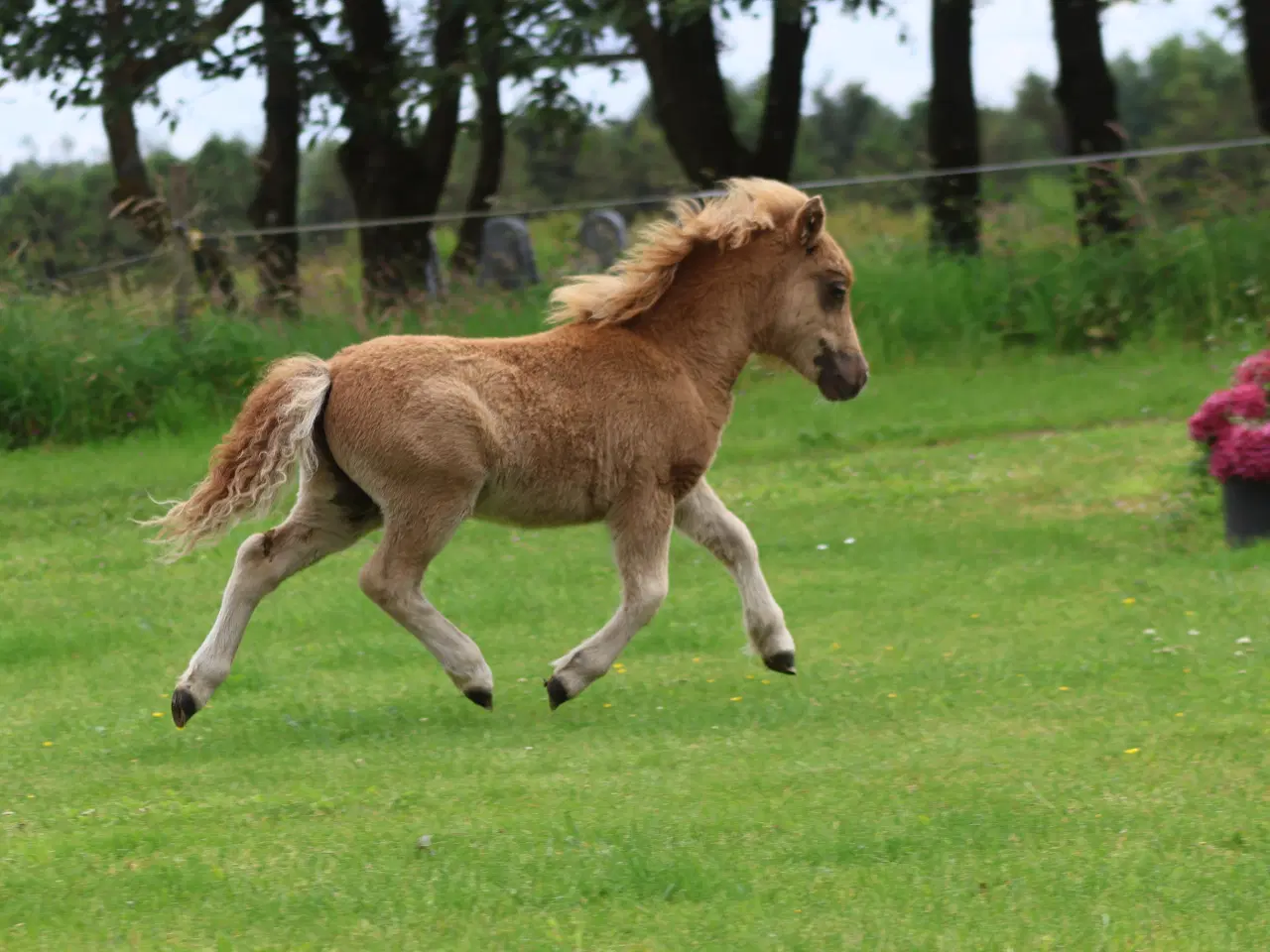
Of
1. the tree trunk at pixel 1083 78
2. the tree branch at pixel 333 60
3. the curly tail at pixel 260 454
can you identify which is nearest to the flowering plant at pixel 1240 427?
the curly tail at pixel 260 454

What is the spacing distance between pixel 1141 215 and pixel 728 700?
11.7m

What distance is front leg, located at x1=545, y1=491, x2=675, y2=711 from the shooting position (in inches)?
254

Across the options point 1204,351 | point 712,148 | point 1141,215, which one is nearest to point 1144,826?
point 1204,351

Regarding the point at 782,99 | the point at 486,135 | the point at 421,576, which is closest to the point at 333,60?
the point at 486,135

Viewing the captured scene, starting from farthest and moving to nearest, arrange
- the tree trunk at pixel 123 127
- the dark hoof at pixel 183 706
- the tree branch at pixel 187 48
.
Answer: the tree branch at pixel 187 48, the tree trunk at pixel 123 127, the dark hoof at pixel 183 706

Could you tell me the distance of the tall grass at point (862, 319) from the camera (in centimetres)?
1522

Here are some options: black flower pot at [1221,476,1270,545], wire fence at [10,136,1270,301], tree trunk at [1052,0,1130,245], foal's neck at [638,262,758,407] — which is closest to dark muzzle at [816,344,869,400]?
foal's neck at [638,262,758,407]

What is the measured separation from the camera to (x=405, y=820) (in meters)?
5.40

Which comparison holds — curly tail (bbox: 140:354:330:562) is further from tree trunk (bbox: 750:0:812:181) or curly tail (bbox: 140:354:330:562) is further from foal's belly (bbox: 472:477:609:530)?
tree trunk (bbox: 750:0:812:181)

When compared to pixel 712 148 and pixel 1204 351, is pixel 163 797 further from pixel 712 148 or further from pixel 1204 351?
pixel 712 148

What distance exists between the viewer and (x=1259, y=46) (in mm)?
19828

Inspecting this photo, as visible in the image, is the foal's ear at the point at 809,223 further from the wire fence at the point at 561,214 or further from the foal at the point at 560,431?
the wire fence at the point at 561,214

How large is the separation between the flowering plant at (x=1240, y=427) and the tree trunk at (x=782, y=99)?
11131 millimetres

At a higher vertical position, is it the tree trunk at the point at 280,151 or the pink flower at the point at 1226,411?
the tree trunk at the point at 280,151
